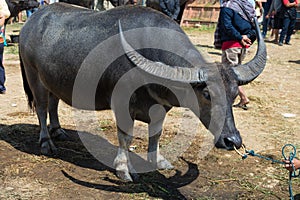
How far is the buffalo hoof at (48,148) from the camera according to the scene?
212 inches

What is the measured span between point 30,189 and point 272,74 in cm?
718

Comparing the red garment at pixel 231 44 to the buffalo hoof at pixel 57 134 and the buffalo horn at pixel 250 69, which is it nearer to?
the buffalo horn at pixel 250 69

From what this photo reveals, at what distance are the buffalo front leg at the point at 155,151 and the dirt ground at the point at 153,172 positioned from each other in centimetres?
11

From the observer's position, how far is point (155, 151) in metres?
5.07

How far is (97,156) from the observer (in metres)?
5.31

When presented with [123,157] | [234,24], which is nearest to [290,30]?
[234,24]

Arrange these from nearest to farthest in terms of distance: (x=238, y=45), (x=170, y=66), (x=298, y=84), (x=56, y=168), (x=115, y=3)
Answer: (x=170, y=66) → (x=56, y=168) → (x=238, y=45) → (x=298, y=84) → (x=115, y=3)

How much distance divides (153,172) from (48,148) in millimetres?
1448

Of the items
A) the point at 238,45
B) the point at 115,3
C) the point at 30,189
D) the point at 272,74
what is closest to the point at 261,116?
the point at 238,45

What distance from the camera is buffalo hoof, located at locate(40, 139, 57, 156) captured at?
212 inches

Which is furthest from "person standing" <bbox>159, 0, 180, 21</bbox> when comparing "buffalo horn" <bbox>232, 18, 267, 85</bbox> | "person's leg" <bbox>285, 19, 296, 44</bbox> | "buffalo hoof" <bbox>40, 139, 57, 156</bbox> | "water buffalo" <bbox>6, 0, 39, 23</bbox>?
"buffalo horn" <bbox>232, 18, 267, 85</bbox>

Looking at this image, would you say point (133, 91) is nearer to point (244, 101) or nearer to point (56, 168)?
point (56, 168)

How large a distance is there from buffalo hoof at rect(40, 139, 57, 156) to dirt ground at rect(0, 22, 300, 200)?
0.29ft

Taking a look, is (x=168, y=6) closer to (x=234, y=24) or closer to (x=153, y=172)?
(x=234, y=24)
